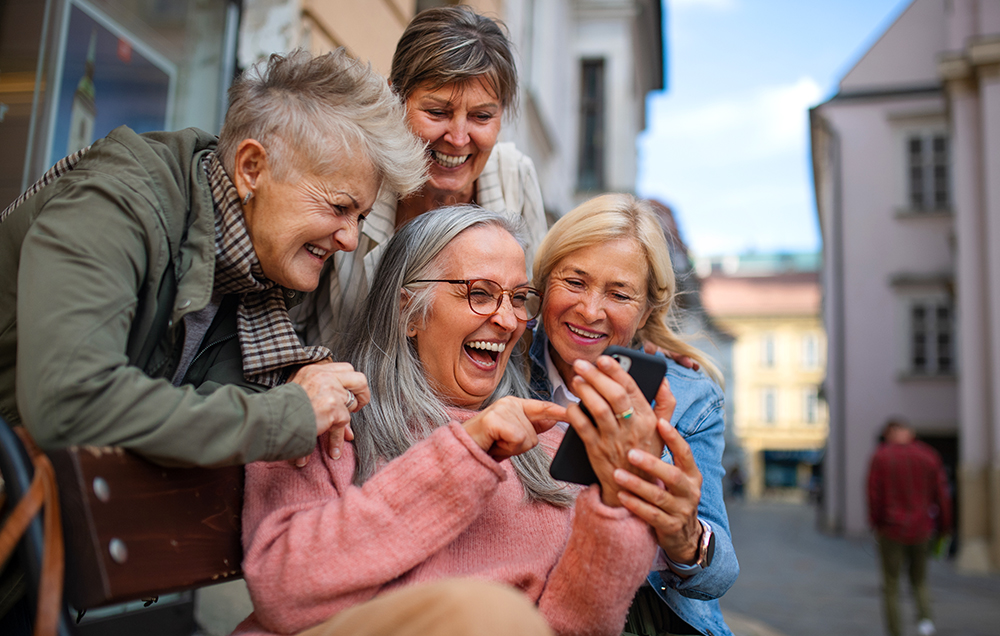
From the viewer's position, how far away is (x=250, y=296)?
2084 millimetres

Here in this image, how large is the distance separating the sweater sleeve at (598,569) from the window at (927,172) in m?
18.9

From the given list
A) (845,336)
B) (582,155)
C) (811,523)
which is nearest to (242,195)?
(582,155)

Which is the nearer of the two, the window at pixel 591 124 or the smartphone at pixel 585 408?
the smartphone at pixel 585 408

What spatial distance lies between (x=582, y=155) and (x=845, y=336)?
8440mm

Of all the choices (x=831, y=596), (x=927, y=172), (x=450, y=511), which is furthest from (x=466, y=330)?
(x=927, y=172)

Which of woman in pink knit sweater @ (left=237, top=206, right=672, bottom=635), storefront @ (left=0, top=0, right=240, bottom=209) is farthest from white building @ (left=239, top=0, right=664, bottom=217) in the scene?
woman in pink knit sweater @ (left=237, top=206, right=672, bottom=635)

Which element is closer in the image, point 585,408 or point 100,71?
point 585,408

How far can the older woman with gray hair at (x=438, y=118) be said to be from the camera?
2.64m

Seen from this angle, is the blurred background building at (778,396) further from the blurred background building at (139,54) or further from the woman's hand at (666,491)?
the woman's hand at (666,491)

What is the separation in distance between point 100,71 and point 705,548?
3.46 metres

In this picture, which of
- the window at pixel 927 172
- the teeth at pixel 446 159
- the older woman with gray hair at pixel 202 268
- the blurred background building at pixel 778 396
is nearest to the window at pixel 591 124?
the window at pixel 927 172

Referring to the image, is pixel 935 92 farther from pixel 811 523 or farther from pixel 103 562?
pixel 103 562

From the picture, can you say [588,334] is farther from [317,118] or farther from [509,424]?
[317,118]

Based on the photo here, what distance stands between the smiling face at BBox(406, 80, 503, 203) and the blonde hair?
1.34 feet
